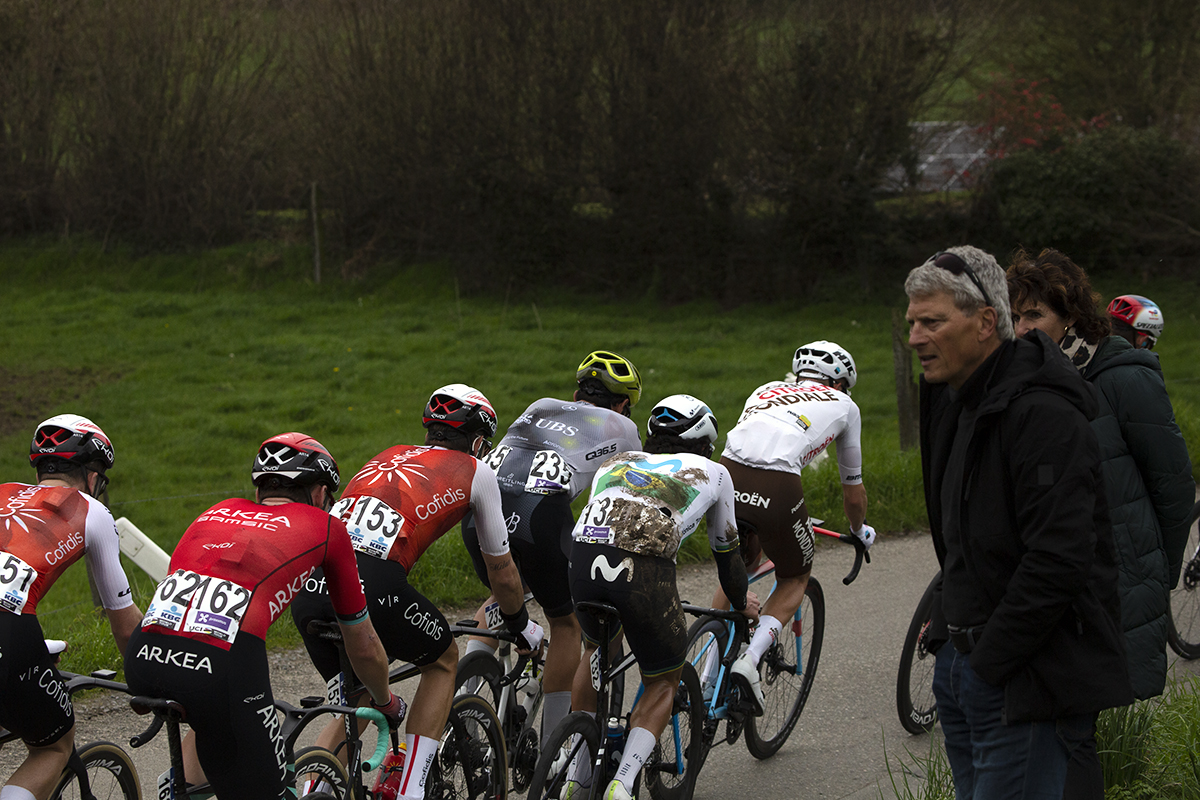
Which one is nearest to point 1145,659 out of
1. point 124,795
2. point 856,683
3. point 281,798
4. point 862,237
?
point 856,683

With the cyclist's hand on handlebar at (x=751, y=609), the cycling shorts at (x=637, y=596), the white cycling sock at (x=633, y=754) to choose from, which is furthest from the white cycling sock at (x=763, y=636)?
the white cycling sock at (x=633, y=754)

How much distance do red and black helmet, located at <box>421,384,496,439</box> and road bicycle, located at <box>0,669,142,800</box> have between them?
167cm

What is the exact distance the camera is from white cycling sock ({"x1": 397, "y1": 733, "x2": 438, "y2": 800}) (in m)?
4.34

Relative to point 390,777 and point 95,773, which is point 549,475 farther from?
point 95,773

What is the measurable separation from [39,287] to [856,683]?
1945cm

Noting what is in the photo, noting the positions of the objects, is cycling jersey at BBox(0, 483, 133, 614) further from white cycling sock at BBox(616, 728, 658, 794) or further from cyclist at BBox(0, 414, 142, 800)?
white cycling sock at BBox(616, 728, 658, 794)

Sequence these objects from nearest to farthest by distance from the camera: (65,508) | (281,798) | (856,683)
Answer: (281,798) → (65,508) → (856,683)

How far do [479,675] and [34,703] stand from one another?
187 cm

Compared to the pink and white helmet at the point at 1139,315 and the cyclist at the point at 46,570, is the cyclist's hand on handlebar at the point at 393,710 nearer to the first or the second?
the cyclist at the point at 46,570

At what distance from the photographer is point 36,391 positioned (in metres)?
15.2

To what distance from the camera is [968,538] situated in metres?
3.12

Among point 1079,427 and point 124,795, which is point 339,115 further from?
point 1079,427

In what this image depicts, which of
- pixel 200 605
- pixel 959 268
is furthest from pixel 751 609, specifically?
pixel 200 605

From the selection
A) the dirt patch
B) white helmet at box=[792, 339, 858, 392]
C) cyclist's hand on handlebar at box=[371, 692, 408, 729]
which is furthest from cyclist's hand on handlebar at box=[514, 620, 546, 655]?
the dirt patch
